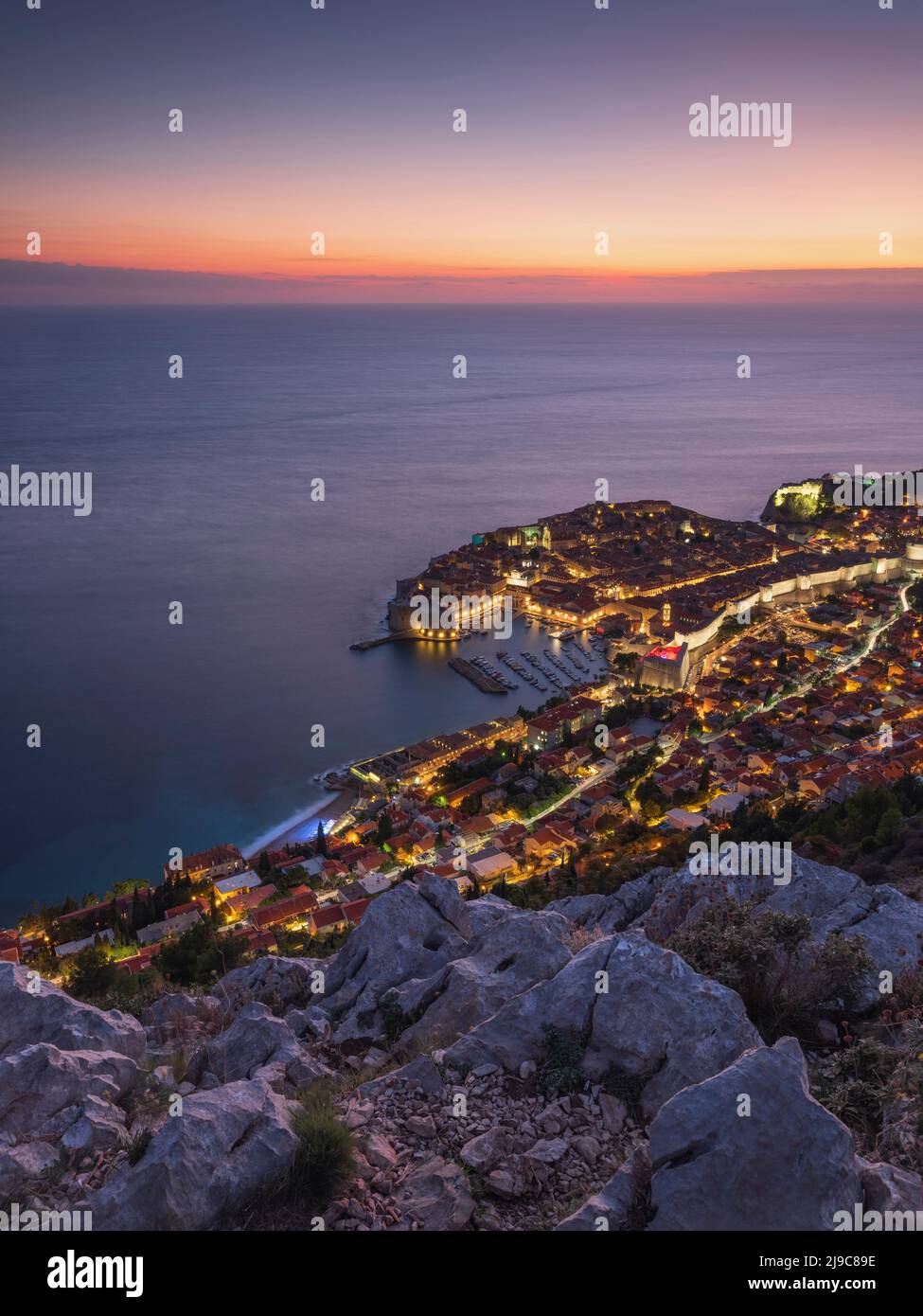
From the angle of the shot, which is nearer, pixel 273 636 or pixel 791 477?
pixel 273 636

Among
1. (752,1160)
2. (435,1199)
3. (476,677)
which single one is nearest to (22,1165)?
(435,1199)

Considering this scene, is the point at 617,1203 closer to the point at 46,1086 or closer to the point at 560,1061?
the point at 560,1061

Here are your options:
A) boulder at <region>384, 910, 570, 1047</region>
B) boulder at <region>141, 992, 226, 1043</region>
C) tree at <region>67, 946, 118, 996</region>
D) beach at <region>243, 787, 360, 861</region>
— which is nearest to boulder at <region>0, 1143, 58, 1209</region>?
boulder at <region>384, 910, 570, 1047</region>

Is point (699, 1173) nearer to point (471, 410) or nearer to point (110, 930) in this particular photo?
point (110, 930)
